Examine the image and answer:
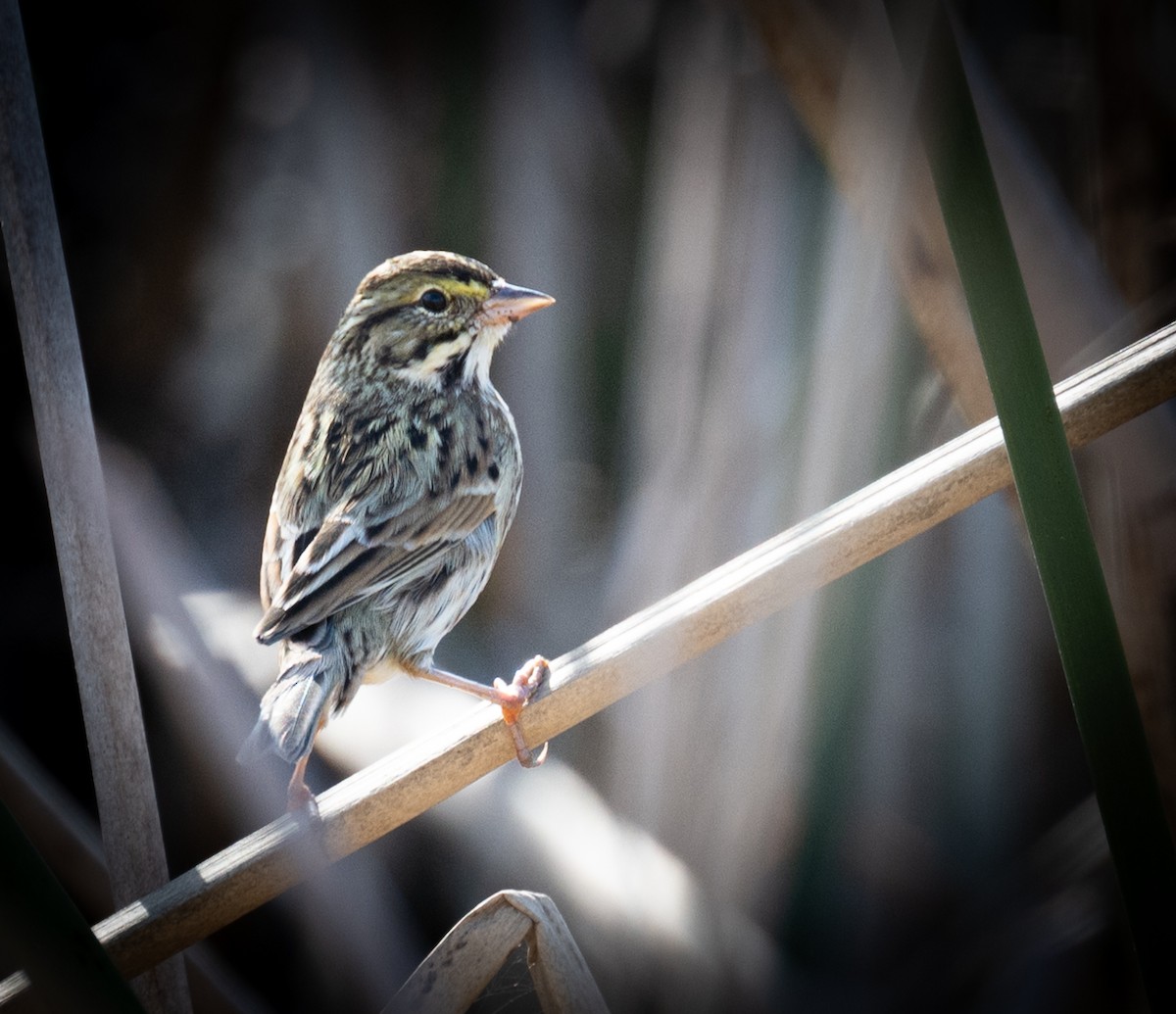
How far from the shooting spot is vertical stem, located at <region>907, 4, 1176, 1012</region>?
106 cm

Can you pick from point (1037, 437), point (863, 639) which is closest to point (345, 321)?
point (863, 639)

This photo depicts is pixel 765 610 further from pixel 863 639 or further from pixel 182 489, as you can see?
pixel 182 489

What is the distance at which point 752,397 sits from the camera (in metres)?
3.18

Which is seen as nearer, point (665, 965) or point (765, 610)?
point (765, 610)

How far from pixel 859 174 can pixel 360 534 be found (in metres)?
1.33

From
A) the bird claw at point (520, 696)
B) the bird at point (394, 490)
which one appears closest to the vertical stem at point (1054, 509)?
the bird claw at point (520, 696)

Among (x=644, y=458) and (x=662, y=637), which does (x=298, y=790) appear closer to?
(x=662, y=637)

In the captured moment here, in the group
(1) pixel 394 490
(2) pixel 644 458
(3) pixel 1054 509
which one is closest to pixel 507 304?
(1) pixel 394 490

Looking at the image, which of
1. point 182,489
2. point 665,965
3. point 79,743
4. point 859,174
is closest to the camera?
point 859,174

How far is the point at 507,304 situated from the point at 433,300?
0.20 m

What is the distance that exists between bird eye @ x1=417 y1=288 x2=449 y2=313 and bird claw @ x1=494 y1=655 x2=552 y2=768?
1046mm

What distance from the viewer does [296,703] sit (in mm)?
1980

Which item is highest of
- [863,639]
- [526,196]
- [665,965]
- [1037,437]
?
[526,196]

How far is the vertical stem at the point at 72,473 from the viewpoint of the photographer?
5.94 feet
